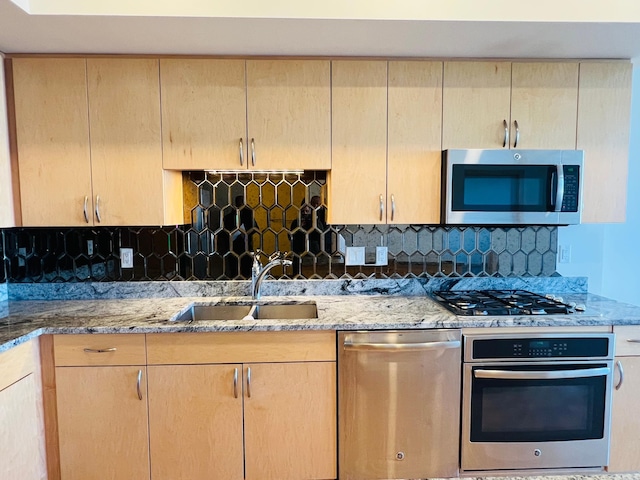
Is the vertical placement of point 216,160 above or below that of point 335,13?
below

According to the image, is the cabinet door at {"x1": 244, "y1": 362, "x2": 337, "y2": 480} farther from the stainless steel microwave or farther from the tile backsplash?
the stainless steel microwave

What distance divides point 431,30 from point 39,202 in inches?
82.0

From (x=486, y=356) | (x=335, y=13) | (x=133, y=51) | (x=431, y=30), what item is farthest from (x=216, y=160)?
(x=486, y=356)

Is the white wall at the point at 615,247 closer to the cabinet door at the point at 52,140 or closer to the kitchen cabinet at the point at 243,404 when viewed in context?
the kitchen cabinet at the point at 243,404

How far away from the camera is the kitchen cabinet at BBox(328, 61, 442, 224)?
1994mm

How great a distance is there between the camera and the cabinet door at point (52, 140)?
75.3 inches

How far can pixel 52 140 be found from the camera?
194 centimetres

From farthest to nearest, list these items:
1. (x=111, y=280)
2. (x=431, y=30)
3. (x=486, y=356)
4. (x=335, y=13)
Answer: (x=111, y=280), (x=486, y=356), (x=431, y=30), (x=335, y=13)

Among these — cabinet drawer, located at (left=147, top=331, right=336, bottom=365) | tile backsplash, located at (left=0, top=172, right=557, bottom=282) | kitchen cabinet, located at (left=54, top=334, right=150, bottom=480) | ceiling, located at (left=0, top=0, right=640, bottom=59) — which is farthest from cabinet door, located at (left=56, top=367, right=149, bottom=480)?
ceiling, located at (left=0, top=0, right=640, bottom=59)

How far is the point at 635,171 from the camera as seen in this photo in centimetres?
244

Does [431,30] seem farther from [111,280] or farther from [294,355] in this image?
[111,280]

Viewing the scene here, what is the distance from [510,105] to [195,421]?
7.32ft

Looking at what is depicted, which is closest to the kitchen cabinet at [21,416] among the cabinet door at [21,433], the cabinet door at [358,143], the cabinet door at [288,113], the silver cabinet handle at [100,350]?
the cabinet door at [21,433]

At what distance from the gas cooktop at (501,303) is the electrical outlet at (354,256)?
50 centimetres
